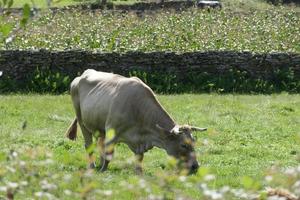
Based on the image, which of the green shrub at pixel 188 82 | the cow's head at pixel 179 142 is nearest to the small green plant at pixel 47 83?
the green shrub at pixel 188 82

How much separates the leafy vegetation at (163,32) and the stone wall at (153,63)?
58 cm

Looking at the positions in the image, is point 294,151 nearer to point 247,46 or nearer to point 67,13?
point 247,46

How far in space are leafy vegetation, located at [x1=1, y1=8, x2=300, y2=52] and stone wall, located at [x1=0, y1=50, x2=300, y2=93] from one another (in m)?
0.58

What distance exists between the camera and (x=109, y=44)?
80.5 ft

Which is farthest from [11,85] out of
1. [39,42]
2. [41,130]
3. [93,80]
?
[93,80]

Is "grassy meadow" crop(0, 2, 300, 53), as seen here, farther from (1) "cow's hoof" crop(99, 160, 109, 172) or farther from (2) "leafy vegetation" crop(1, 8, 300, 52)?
(1) "cow's hoof" crop(99, 160, 109, 172)

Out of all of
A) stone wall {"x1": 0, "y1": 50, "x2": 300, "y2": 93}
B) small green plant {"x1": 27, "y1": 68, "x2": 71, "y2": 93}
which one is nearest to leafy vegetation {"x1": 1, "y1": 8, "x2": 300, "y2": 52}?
stone wall {"x1": 0, "y1": 50, "x2": 300, "y2": 93}

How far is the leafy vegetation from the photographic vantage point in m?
24.5

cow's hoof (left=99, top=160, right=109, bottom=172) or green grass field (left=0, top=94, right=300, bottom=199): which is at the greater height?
cow's hoof (left=99, top=160, right=109, bottom=172)

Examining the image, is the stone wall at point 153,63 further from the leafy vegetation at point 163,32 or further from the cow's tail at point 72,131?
the cow's tail at point 72,131

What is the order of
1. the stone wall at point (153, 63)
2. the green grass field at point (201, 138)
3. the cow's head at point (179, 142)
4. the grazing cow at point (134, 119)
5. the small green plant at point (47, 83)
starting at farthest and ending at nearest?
the stone wall at point (153, 63) < the small green plant at point (47, 83) < the grazing cow at point (134, 119) < the cow's head at point (179, 142) < the green grass field at point (201, 138)

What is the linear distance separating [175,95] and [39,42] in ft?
17.5

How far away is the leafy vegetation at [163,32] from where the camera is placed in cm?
2452

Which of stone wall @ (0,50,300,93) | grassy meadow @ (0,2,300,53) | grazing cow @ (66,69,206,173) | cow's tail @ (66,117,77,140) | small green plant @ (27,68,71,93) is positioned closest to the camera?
grazing cow @ (66,69,206,173)
